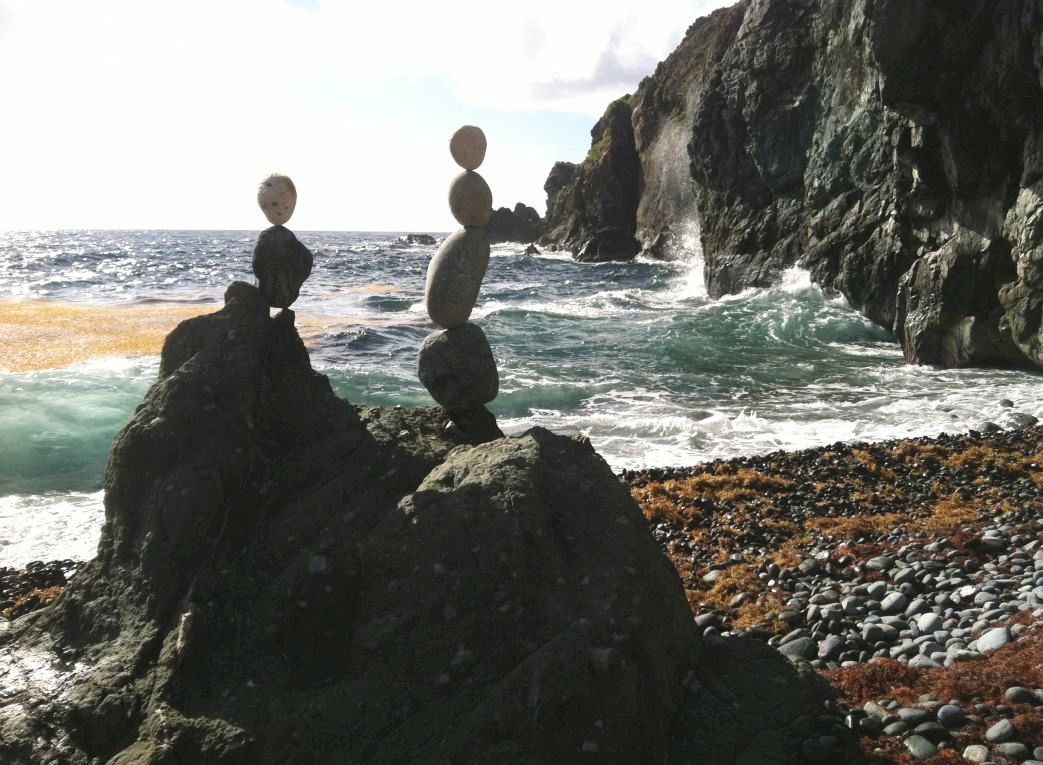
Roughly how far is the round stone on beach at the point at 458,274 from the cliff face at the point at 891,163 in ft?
41.2

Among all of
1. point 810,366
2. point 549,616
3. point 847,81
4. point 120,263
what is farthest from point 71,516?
point 120,263

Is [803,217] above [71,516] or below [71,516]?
above

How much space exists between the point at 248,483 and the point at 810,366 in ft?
55.8

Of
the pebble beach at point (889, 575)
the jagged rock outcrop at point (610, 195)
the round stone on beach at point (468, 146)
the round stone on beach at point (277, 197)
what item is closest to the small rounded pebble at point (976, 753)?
the pebble beach at point (889, 575)

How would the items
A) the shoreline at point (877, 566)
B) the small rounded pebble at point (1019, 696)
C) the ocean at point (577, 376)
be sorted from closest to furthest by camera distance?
the small rounded pebble at point (1019, 696)
the shoreline at point (877, 566)
the ocean at point (577, 376)

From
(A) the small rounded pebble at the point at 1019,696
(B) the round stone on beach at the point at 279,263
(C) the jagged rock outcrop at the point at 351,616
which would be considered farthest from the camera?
(B) the round stone on beach at the point at 279,263

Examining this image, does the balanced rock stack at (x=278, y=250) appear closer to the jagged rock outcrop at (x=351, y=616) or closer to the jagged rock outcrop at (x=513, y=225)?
the jagged rock outcrop at (x=351, y=616)

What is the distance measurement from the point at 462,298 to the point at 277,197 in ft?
4.98

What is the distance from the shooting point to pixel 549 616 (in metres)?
3.76

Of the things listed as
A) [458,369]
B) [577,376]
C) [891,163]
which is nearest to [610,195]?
[891,163]

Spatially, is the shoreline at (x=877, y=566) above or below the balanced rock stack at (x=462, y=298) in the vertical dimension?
below

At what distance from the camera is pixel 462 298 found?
5945 millimetres

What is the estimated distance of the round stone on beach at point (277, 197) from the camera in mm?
5758

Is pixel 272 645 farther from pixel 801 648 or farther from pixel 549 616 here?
pixel 801 648
